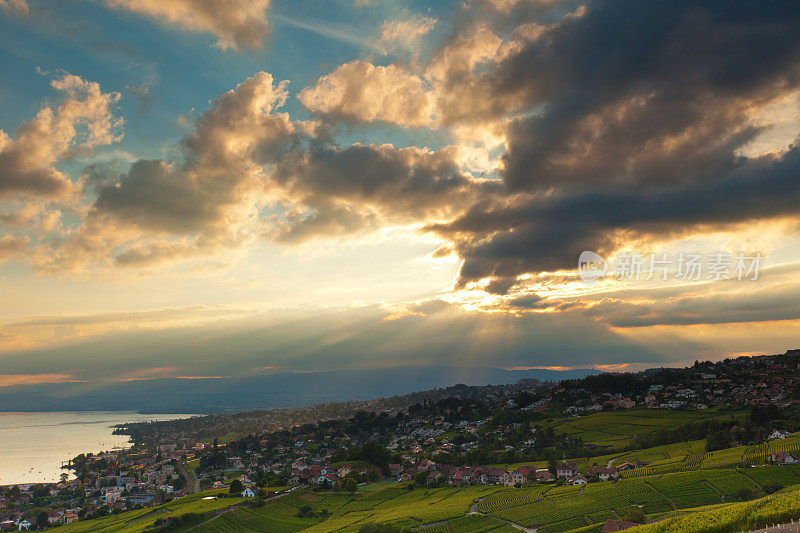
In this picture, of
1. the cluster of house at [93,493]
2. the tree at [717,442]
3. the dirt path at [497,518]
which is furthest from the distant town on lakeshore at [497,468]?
the cluster of house at [93,493]

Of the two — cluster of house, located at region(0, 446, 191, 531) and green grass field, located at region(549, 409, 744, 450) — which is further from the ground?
green grass field, located at region(549, 409, 744, 450)

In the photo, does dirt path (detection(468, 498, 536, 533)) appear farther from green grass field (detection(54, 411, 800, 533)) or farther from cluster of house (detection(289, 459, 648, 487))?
cluster of house (detection(289, 459, 648, 487))

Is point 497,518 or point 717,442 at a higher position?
point 717,442

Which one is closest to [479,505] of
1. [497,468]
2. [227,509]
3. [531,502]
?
[531,502]

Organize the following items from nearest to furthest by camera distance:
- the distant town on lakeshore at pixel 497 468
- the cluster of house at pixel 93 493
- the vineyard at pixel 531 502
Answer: the vineyard at pixel 531 502, the distant town on lakeshore at pixel 497 468, the cluster of house at pixel 93 493

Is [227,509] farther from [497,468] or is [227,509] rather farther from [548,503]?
[548,503]

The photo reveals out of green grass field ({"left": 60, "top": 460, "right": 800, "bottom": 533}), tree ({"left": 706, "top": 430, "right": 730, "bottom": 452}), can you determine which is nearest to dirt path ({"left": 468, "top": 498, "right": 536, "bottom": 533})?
green grass field ({"left": 60, "top": 460, "right": 800, "bottom": 533})

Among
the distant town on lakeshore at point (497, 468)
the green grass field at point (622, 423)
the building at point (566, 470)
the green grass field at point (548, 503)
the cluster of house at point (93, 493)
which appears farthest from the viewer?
the green grass field at point (622, 423)

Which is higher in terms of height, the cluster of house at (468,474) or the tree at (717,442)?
the tree at (717,442)

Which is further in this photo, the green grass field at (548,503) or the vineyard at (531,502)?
the vineyard at (531,502)

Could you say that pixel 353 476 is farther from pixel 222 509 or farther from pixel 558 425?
pixel 558 425

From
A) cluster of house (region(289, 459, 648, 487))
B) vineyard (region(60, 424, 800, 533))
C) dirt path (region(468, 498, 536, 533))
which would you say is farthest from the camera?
cluster of house (region(289, 459, 648, 487))

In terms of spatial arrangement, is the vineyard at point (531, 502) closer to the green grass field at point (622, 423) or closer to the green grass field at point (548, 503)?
the green grass field at point (548, 503)
